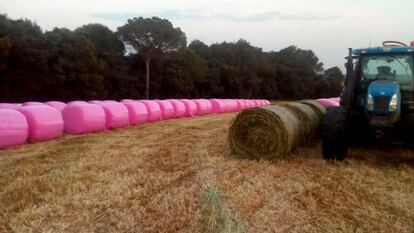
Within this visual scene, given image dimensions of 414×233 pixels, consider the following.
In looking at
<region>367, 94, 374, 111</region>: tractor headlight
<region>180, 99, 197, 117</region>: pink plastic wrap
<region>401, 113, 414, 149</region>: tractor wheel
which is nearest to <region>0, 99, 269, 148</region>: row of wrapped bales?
<region>180, 99, 197, 117</region>: pink plastic wrap

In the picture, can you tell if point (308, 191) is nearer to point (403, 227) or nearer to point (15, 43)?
point (403, 227)

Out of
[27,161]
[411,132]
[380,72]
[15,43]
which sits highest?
[15,43]

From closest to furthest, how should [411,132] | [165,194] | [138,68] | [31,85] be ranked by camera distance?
[165,194]
[411,132]
[31,85]
[138,68]

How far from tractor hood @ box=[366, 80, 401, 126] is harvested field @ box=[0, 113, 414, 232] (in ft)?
2.53

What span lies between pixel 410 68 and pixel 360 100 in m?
1.01

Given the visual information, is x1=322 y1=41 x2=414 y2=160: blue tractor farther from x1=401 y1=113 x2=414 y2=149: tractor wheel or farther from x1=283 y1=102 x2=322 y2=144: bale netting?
x1=283 y1=102 x2=322 y2=144: bale netting

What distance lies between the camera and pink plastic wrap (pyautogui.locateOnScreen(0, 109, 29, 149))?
875cm

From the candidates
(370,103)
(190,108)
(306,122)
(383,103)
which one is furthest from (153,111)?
(383,103)

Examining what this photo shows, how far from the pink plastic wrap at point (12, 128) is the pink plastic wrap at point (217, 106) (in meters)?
14.1

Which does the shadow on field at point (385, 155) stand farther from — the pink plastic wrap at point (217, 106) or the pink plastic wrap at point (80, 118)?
the pink plastic wrap at point (217, 106)

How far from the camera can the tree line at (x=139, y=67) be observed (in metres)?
30.2

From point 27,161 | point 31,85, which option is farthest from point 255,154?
point 31,85

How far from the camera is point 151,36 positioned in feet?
157

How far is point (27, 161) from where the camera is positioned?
24.2 ft
